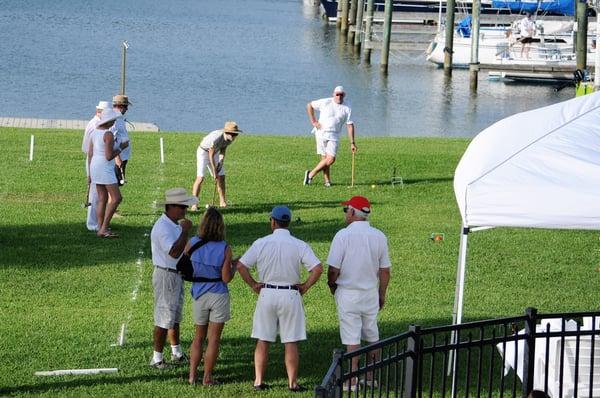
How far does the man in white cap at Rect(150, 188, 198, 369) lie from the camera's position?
11281 mm

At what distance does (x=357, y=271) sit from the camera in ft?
35.5

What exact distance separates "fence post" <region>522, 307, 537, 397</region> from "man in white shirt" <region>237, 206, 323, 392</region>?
2076 mm

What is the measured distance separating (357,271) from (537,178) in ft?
5.68

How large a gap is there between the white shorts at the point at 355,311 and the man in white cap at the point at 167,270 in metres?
1.51

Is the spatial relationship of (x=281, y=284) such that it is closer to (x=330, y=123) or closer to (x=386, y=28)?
(x=330, y=123)

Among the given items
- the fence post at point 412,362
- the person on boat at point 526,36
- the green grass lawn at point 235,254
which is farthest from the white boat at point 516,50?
the fence post at point 412,362

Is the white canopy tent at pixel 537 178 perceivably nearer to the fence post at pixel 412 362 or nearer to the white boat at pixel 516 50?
the fence post at pixel 412 362

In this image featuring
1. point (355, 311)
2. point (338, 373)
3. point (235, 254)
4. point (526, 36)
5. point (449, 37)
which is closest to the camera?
point (338, 373)

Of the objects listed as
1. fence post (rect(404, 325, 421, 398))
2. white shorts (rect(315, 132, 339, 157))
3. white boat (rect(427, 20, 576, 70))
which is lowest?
fence post (rect(404, 325, 421, 398))

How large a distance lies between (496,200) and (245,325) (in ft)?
12.0

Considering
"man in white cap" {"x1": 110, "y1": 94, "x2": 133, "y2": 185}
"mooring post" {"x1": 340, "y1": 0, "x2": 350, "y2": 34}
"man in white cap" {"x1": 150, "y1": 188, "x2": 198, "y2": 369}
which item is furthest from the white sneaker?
"mooring post" {"x1": 340, "y1": 0, "x2": 350, "y2": 34}

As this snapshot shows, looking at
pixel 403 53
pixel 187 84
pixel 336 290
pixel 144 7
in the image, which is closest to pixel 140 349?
pixel 336 290

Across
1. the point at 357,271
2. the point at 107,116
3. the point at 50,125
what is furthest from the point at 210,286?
the point at 50,125

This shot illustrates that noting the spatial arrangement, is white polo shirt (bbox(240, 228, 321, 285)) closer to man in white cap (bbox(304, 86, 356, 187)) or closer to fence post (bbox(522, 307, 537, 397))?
fence post (bbox(522, 307, 537, 397))
